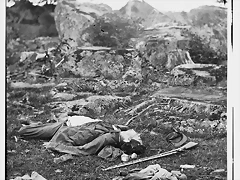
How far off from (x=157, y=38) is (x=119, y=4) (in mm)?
348

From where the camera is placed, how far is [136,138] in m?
2.21

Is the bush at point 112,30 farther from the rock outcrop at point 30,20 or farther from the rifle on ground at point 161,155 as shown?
the rifle on ground at point 161,155

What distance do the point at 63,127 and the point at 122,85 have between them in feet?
1.59

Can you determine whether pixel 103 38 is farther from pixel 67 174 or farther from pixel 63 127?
pixel 67 174

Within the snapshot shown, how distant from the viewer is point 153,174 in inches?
86.3

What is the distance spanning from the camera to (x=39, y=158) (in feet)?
7.07

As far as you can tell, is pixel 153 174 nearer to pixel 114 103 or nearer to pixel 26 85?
pixel 114 103

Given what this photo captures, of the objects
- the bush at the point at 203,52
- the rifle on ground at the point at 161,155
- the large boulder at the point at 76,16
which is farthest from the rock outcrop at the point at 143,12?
the rifle on ground at the point at 161,155

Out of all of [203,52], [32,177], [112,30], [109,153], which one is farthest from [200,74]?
[32,177]

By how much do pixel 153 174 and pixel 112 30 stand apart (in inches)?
39.6
